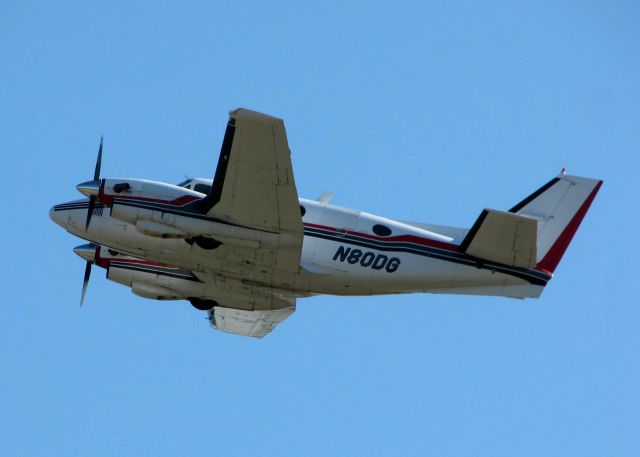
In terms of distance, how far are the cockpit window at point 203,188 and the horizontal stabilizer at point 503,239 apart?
7231 millimetres

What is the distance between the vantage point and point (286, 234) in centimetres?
2727

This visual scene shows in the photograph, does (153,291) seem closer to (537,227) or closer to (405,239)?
(405,239)

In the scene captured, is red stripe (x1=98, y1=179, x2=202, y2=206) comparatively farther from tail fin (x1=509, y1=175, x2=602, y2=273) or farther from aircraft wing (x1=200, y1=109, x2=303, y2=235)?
tail fin (x1=509, y1=175, x2=602, y2=273)

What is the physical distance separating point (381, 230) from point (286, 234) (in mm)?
2954

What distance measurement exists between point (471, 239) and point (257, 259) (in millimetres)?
5905

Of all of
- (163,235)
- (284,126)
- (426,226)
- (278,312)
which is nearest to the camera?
(284,126)

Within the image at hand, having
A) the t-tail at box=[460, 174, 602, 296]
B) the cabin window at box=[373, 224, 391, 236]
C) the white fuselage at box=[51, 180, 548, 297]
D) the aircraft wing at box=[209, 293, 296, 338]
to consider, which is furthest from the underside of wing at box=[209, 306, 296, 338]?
the t-tail at box=[460, 174, 602, 296]

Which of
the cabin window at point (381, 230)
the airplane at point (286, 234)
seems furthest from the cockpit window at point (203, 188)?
the cabin window at point (381, 230)

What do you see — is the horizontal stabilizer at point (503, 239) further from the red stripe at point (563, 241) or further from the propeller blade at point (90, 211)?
the propeller blade at point (90, 211)

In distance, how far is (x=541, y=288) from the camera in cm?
2820

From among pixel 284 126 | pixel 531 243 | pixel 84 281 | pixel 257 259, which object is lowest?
pixel 84 281

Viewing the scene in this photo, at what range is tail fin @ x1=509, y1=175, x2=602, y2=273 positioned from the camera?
28828 mm

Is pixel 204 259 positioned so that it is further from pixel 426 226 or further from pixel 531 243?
pixel 531 243

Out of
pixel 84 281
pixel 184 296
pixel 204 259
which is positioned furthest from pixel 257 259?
pixel 84 281
